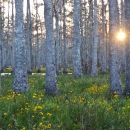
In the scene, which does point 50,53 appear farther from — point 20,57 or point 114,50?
point 114,50

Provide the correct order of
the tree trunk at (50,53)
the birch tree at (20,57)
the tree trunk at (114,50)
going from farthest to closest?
the birch tree at (20,57) → the tree trunk at (50,53) → the tree trunk at (114,50)

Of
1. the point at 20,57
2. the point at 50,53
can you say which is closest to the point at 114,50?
the point at 50,53

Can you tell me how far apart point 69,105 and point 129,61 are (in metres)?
3.66

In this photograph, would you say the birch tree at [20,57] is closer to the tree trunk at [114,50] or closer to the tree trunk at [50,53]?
the tree trunk at [50,53]

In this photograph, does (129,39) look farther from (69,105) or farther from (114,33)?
(69,105)

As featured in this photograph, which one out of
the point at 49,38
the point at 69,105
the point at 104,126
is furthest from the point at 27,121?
the point at 49,38

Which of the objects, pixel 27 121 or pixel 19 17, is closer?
pixel 27 121

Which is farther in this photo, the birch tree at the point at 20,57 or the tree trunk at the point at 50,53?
the birch tree at the point at 20,57

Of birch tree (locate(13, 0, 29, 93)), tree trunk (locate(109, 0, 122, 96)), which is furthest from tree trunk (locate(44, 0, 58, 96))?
tree trunk (locate(109, 0, 122, 96))

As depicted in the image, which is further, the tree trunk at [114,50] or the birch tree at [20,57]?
the birch tree at [20,57]

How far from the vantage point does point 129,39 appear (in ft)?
33.3

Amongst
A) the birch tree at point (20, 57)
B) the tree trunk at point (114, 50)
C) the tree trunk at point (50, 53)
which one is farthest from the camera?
the birch tree at point (20, 57)

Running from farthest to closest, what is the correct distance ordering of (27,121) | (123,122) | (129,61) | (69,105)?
(129,61) < (69,105) < (27,121) < (123,122)

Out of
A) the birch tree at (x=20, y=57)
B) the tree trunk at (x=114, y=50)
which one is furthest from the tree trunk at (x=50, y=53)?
the tree trunk at (x=114, y=50)
